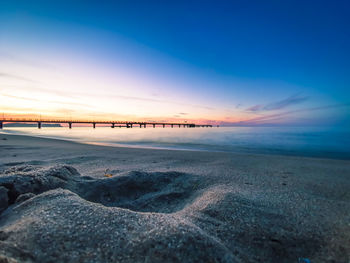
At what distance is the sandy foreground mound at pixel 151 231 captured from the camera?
3.47 ft

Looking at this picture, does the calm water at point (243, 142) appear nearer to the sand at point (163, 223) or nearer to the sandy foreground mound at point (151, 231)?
the sand at point (163, 223)

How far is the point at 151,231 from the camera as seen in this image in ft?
4.01

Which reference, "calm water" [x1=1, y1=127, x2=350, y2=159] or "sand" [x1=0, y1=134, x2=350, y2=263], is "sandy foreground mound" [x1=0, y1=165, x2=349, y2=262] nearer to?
Answer: "sand" [x1=0, y1=134, x2=350, y2=263]

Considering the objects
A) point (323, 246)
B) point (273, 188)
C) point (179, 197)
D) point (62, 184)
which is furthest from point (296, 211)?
point (62, 184)

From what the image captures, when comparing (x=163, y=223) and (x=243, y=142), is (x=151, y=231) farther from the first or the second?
(x=243, y=142)

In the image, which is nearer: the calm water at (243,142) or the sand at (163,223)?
the sand at (163,223)

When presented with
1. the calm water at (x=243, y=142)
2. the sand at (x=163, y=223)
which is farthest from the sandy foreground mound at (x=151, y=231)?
the calm water at (x=243, y=142)

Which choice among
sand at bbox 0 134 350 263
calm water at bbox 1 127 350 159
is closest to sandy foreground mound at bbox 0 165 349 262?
sand at bbox 0 134 350 263

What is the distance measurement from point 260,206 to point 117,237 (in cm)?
146

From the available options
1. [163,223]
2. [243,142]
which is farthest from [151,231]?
[243,142]

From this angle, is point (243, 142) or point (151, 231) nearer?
point (151, 231)

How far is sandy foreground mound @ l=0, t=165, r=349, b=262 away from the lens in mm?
1057

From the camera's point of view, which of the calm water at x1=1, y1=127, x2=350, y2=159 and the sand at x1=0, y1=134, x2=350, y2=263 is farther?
the calm water at x1=1, y1=127, x2=350, y2=159

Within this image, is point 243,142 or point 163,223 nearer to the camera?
point 163,223
